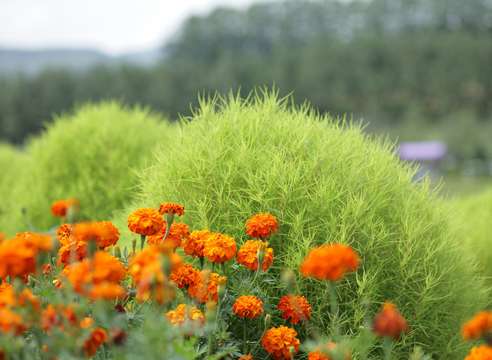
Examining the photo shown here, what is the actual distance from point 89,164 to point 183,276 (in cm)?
264

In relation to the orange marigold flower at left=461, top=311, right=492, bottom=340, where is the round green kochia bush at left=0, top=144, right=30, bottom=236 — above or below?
below

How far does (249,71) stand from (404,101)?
27.4 ft

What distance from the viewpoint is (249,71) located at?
33.4 meters

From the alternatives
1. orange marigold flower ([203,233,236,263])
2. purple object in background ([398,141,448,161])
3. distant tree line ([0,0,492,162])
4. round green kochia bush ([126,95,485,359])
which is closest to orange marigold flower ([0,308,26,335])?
orange marigold flower ([203,233,236,263])

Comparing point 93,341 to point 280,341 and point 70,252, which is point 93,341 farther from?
point 280,341

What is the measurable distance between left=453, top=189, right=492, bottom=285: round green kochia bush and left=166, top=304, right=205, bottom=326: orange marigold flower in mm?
2029

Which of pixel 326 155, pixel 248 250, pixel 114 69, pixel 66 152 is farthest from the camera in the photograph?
pixel 114 69

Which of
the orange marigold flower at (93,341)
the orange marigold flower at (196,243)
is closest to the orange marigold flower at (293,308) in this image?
the orange marigold flower at (196,243)

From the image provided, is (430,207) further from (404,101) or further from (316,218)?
(404,101)

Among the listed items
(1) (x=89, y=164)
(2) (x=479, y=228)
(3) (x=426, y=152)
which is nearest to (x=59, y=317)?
(1) (x=89, y=164)

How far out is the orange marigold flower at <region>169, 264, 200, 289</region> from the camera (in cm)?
206

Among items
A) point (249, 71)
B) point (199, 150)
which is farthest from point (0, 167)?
point (249, 71)

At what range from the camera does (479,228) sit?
14.8 feet

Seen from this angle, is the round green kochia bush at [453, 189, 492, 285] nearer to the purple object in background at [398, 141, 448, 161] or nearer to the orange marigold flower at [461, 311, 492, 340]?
the orange marigold flower at [461, 311, 492, 340]
